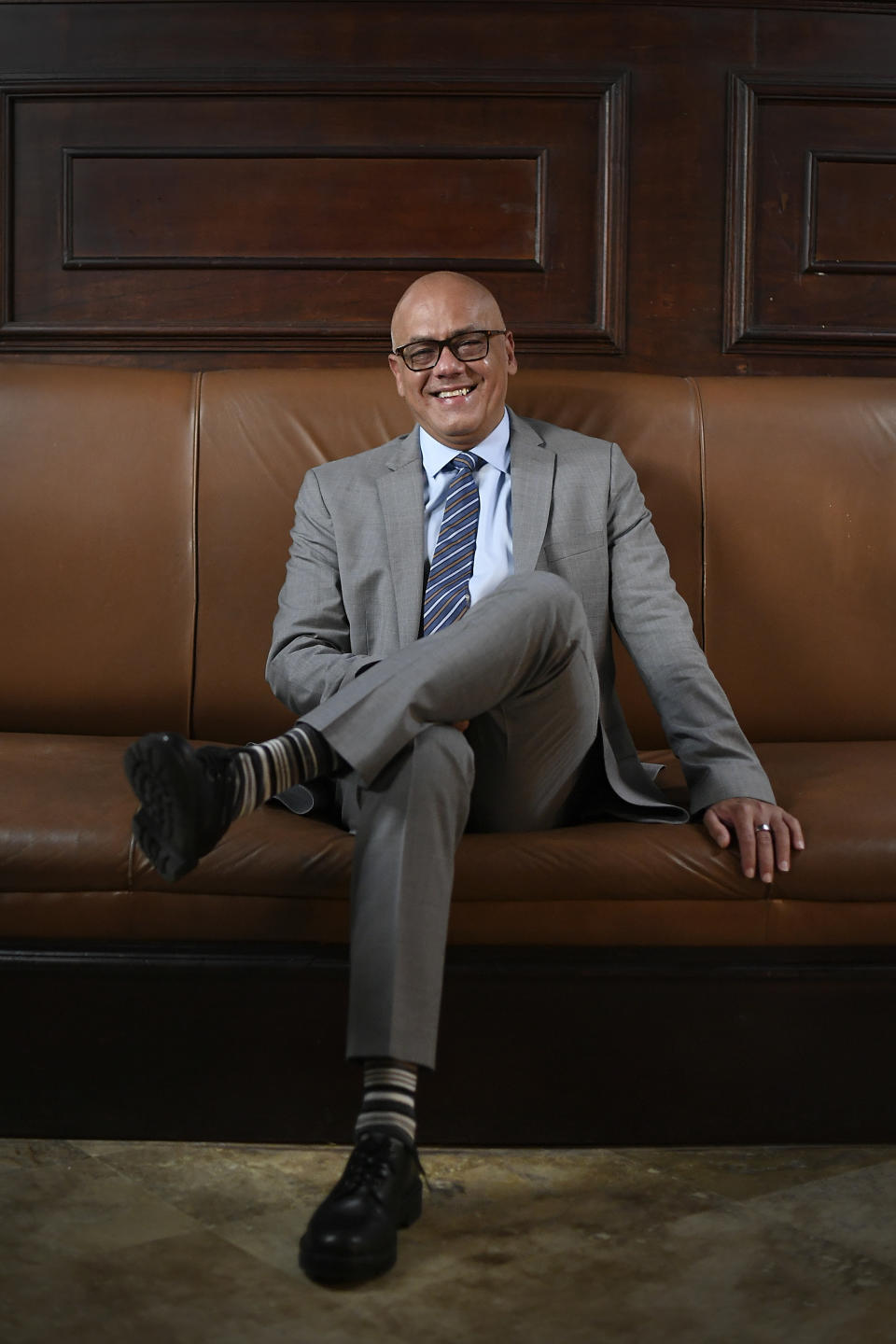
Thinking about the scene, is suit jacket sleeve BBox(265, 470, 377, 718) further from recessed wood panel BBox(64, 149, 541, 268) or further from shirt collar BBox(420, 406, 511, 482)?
recessed wood panel BBox(64, 149, 541, 268)

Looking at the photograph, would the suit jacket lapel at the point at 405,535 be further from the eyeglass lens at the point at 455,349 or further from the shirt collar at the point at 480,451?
the eyeglass lens at the point at 455,349

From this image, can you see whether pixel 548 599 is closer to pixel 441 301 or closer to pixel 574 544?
→ pixel 574 544

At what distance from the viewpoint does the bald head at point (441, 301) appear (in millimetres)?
2275

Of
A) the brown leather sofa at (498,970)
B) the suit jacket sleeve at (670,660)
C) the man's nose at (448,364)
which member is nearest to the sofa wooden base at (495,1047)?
the brown leather sofa at (498,970)

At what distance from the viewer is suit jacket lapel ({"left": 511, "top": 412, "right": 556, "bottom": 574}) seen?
2.22 metres

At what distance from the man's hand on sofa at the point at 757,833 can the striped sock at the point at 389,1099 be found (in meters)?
0.54

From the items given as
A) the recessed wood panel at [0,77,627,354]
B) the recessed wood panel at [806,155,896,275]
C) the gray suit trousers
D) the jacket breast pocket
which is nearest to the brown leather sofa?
the gray suit trousers

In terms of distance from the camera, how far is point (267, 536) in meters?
2.50

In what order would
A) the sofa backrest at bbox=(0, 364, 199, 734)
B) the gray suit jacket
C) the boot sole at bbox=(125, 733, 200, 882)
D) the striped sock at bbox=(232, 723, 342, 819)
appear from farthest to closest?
the sofa backrest at bbox=(0, 364, 199, 734)
the gray suit jacket
the striped sock at bbox=(232, 723, 342, 819)
the boot sole at bbox=(125, 733, 200, 882)

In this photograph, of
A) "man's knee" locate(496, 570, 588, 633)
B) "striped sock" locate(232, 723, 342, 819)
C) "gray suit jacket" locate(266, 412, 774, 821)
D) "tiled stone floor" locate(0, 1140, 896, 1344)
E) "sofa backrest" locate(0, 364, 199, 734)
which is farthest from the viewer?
"sofa backrest" locate(0, 364, 199, 734)

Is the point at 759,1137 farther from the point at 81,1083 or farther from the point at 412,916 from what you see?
the point at 81,1083

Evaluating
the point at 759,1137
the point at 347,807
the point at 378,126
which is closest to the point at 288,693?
the point at 347,807

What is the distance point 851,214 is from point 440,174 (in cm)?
89

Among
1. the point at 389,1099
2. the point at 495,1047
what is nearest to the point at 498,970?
the point at 495,1047
